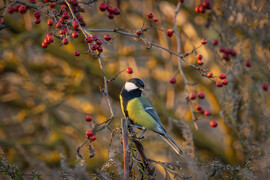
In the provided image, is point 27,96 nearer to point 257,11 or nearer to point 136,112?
point 136,112

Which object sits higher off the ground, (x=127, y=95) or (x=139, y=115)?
(x=127, y=95)

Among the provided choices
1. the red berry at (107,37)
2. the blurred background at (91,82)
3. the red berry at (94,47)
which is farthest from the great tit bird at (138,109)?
the red berry at (94,47)

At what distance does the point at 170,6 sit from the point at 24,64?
245cm

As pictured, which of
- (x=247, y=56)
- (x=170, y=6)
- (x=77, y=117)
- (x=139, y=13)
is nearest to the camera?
(x=247, y=56)

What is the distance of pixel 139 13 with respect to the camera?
17.7ft

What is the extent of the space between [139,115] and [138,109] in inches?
2.8

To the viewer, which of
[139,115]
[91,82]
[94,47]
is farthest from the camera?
[91,82]

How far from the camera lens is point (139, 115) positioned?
3.32 metres

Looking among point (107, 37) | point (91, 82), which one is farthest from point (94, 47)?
point (91, 82)

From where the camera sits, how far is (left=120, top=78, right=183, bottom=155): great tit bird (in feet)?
10.7

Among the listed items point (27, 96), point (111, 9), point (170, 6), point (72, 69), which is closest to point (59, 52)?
point (72, 69)

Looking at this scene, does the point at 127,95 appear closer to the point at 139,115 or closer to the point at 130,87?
the point at 130,87

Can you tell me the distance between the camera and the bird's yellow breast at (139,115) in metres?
3.28

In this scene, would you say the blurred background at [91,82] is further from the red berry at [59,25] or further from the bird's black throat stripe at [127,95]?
the red berry at [59,25]
